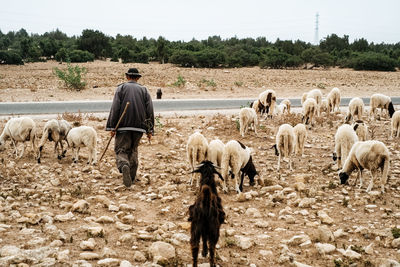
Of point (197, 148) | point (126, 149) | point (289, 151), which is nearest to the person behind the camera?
point (126, 149)

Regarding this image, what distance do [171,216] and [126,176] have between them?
1618 millimetres

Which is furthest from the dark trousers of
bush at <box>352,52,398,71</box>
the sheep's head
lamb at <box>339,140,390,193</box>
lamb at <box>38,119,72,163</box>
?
bush at <box>352,52,398,71</box>

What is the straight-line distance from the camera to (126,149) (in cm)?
749

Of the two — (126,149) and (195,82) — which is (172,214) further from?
(195,82)

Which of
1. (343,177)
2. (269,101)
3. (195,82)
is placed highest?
(195,82)

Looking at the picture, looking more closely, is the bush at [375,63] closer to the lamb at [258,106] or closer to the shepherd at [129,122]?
the lamb at [258,106]

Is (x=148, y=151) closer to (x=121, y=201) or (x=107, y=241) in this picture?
(x=121, y=201)

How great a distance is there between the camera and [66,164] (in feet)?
29.6

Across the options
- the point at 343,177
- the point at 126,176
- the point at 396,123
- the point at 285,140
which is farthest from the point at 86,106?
the point at 396,123

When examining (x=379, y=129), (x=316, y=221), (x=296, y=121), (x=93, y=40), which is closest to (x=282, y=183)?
(x=316, y=221)

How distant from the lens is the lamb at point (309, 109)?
519 inches

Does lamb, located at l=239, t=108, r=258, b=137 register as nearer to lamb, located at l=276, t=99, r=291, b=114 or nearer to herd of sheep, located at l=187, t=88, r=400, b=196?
herd of sheep, located at l=187, t=88, r=400, b=196

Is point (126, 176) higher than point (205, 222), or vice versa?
point (205, 222)

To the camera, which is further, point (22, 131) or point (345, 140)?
point (22, 131)
